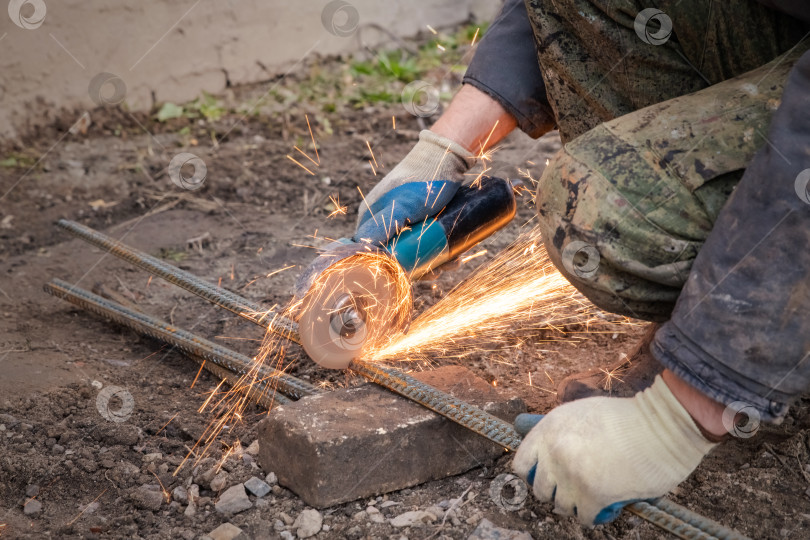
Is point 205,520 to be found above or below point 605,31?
below

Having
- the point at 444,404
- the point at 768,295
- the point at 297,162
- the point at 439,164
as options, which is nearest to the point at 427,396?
the point at 444,404

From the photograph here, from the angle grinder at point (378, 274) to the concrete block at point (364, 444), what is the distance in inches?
7.3

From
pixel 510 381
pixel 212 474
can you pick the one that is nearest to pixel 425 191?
pixel 510 381

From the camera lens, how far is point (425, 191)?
249cm

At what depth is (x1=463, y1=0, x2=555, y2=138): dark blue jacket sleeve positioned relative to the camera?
259cm

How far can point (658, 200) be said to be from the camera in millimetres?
1922

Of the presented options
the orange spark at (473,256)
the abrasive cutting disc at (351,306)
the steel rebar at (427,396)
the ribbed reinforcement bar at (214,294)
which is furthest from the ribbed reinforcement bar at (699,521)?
the orange spark at (473,256)

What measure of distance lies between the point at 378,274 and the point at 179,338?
775mm

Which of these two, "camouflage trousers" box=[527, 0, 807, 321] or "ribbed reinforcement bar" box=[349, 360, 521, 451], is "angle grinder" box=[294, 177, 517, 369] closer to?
"ribbed reinforcement bar" box=[349, 360, 521, 451]

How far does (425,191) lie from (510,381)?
2.24 ft

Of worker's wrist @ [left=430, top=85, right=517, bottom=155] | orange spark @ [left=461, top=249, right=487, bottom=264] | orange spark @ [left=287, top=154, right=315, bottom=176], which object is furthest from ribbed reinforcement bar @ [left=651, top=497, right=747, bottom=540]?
orange spark @ [left=287, top=154, right=315, bottom=176]

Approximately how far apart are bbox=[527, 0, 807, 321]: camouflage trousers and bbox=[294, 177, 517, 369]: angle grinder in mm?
414

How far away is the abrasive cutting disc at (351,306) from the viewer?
2232mm

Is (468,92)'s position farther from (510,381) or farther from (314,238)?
(314,238)
